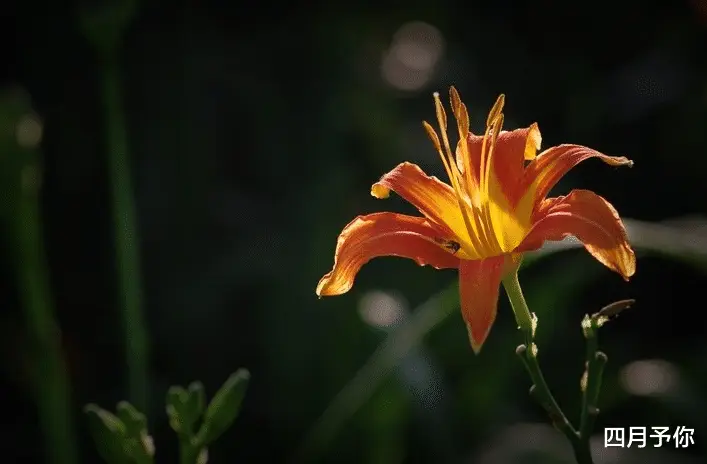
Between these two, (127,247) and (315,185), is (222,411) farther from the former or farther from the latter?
(315,185)

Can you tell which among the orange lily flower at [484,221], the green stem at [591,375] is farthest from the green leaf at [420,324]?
the green stem at [591,375]

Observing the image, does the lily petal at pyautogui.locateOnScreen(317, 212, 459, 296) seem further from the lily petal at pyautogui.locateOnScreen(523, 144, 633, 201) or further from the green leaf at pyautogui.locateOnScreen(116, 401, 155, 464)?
the green leaf at pyautogui.locateOnScreen(116, 401, 155, 464)

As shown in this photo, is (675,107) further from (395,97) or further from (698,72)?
(395,97)

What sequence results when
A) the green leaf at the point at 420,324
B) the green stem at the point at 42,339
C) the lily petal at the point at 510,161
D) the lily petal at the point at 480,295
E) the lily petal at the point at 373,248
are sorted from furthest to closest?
the green stem at the point at 42,339 < the green leaf at the point at 420,324 < the lily petal at the point at 510,161 < the lily petal at the point at 373,248 < the lily petal at the point at 480,295

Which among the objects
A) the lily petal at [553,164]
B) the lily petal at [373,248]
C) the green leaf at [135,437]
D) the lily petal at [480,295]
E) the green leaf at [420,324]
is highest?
the lily petal at [553,164]

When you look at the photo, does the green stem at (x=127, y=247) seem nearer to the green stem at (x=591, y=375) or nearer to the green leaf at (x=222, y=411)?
the green leaf at (x=222, y=411)

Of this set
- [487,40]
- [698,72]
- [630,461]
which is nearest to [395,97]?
[487,40]

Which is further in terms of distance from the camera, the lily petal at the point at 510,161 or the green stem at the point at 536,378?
the lily petal at the point at 510,161
